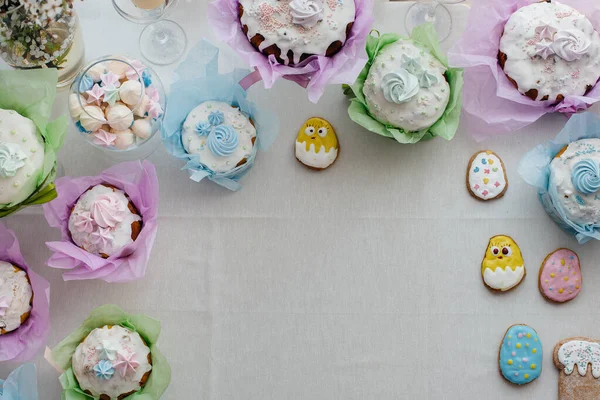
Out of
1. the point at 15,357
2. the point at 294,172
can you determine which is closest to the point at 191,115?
the point at 294,172

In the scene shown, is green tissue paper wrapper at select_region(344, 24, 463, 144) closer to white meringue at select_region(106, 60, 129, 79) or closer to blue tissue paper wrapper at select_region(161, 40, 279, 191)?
blue tissue paper wrapper at select_region(161, 40, 279, 191)

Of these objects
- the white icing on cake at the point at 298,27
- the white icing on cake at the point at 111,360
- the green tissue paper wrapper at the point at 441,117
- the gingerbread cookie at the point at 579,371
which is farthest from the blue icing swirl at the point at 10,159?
the gingerbread cookie at the point at 579,371

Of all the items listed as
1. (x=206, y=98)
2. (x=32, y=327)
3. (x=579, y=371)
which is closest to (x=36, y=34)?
(x=206, y=98)

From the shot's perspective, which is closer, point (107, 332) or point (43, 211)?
point (107, 332)

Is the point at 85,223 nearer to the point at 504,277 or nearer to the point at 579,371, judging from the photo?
the point at 504,277

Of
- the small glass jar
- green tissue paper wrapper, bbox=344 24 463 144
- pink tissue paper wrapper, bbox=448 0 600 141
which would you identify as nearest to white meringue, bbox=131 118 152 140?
the small glass jar

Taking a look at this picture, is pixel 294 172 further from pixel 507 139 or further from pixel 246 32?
pixel 507 139
